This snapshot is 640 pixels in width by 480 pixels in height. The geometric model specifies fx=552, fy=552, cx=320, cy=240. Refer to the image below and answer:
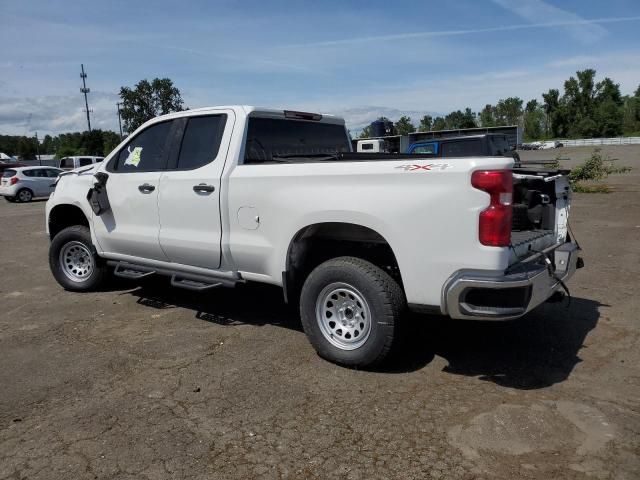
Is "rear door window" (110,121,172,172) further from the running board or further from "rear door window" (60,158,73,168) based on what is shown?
"rear door window" (60,158,73,168)

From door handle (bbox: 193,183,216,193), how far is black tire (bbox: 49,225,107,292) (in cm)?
209

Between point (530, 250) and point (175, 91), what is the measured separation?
54.6 metres

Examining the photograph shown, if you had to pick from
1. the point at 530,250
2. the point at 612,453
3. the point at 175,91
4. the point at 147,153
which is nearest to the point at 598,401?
the point at 612,453

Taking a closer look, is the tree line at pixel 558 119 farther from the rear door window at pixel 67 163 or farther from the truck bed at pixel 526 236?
the truck bed at pixel 526 236

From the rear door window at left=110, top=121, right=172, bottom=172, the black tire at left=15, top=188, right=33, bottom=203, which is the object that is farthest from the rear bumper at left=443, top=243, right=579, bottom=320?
the black tire at left=15, top=188, right=33, bottom=203

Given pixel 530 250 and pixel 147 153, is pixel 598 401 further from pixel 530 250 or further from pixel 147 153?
pixel 147 153

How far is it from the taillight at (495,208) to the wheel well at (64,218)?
4.83 metres

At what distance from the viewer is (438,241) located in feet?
11.9

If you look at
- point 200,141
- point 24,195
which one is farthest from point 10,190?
point 200,141

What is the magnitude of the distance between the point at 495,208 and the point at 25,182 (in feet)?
79.1

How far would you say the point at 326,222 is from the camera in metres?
4.15

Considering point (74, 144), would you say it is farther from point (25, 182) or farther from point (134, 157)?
point (134, 157)

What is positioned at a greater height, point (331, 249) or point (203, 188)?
point (203, 188)

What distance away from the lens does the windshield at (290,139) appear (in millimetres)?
5031
